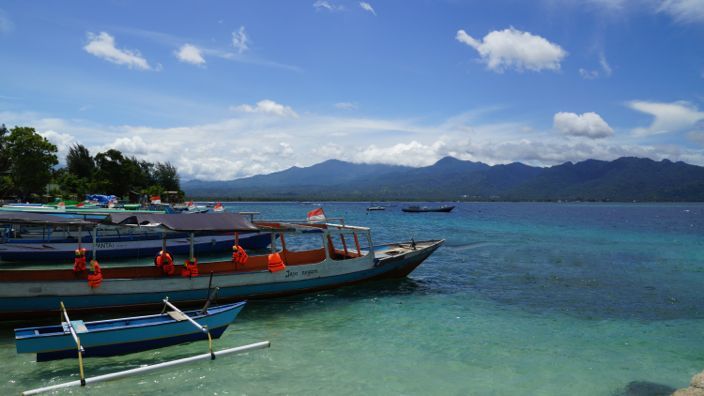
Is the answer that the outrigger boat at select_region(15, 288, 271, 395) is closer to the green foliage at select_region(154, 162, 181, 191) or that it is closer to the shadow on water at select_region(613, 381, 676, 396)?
the shadow on water at select_region(613, 381, 676, 396)

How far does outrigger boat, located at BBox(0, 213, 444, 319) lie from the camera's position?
13.7 metres

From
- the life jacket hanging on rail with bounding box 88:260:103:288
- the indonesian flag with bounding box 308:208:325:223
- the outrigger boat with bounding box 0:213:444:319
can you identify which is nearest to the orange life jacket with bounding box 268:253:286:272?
the outrigger boat with bounding box 0:213:444:319

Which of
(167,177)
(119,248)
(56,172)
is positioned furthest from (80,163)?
(119,248)

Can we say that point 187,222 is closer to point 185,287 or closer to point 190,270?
point 190,270

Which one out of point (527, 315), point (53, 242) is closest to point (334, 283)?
point (527, 315)

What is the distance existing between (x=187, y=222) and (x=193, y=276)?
1990mm

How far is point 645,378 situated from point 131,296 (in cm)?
1488

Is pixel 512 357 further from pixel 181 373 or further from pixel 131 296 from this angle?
pixel 131 296

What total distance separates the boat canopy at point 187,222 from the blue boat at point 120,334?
402 centimetres

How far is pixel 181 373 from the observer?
10.9 m

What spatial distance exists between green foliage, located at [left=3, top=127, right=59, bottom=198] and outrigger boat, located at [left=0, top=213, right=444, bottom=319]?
55.5 meters

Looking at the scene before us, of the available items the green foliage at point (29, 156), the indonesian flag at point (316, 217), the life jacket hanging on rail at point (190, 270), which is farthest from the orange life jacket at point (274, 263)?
the green foliage at point (29, 156)

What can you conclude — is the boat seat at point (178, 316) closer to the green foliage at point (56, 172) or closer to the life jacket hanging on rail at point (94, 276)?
the life jacket hanging on rail at point (94, 276)

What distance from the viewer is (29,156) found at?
198 feet
